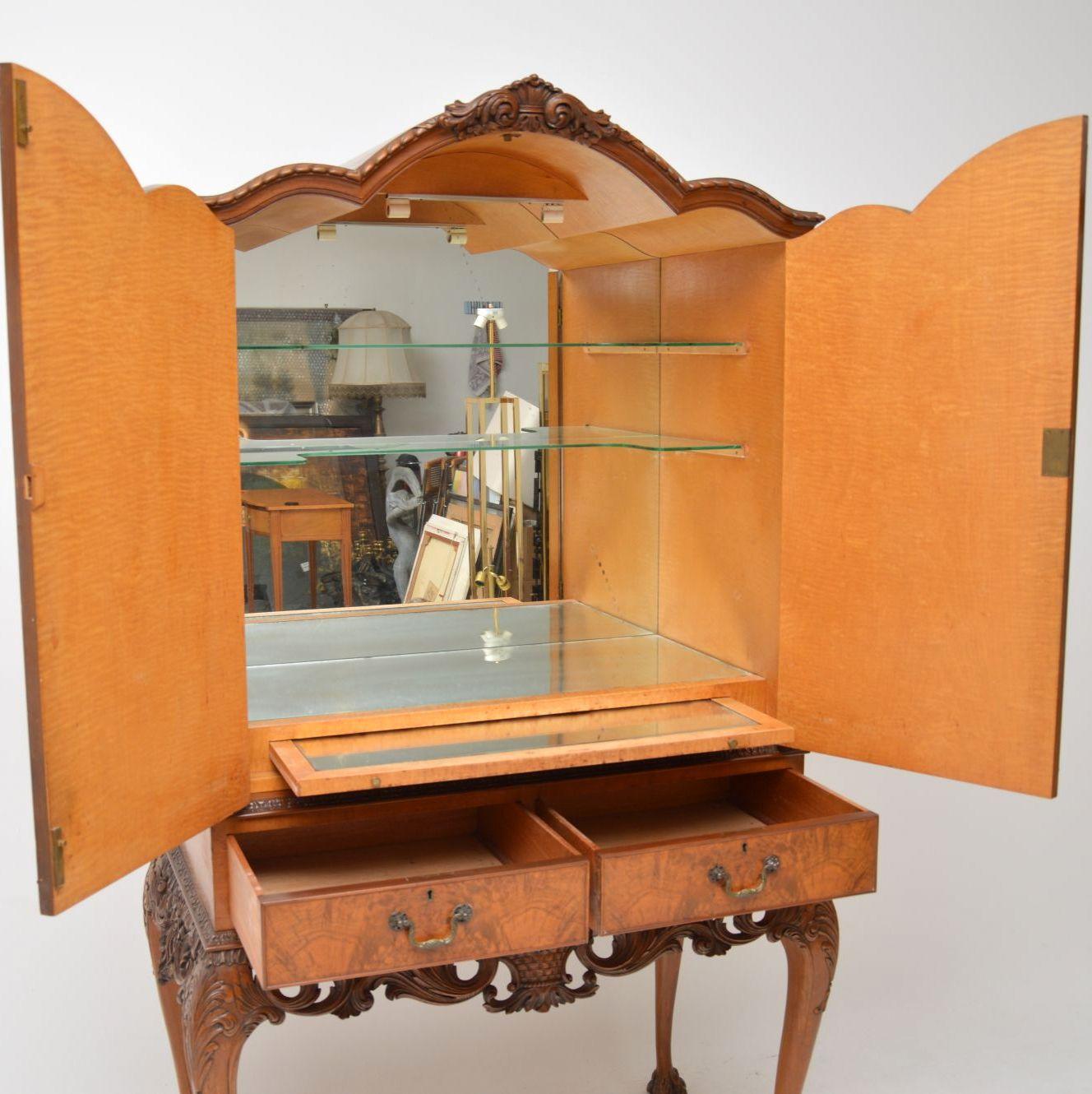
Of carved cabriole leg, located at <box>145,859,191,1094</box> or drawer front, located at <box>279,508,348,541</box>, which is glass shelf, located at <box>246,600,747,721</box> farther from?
carved cabriole leg, located at <box>145,859,191,1094</box>

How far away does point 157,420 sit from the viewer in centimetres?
192

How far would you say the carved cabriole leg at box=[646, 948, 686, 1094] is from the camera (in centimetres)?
294

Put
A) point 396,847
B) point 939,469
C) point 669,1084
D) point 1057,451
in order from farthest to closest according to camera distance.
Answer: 1. point 669,1084
2. point 396,847
3. point 939,469
4. point 1057,451

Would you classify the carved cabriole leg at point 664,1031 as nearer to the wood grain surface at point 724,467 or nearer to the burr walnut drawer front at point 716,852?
the burr walnut drawer front at point 716,852

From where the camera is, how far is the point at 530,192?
251cm

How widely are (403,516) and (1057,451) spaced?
1047mm

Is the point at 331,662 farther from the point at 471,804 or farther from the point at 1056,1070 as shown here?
the point at 1056,1070

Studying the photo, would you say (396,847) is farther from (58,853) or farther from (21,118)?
(21,118)

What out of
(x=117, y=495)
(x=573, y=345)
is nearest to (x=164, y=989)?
(x=117, y=495)

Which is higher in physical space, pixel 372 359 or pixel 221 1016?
pixel 372 359

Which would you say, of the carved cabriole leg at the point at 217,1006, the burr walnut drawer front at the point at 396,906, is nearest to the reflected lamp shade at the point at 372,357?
the burr walnut drawer front at the point at 396,906

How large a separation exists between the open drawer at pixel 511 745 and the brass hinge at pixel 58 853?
338 mm

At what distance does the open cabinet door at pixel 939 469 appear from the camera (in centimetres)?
217

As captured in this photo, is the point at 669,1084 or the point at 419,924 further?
the point at 669,1084
